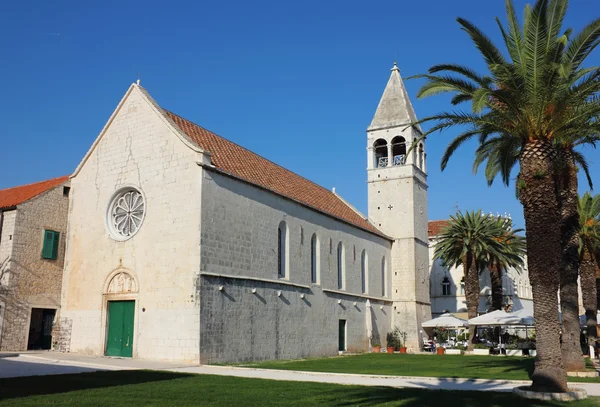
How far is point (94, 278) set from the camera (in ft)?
92.6

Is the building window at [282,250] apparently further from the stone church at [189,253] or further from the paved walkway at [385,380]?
the paved walkway at [385,380]

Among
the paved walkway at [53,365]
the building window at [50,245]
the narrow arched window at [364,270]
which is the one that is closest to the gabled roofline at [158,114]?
the building window at [50,245]

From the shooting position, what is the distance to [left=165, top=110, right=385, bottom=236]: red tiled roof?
1158 inches

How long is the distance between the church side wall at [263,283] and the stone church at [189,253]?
0.23ft

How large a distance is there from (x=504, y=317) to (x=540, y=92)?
2321 centimetres

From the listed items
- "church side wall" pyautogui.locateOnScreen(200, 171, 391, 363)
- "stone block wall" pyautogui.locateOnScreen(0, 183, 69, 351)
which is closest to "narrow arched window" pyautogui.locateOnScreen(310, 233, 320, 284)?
"church side wall" pyautogui.locateOnScreen(200, 171, 391, 363)

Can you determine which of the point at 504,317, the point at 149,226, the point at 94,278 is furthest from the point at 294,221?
the point at 504,317

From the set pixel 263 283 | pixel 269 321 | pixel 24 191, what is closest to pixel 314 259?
pixel 263 283

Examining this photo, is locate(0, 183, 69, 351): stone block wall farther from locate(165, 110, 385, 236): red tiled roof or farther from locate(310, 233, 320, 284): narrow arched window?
locate(310, 233, 320, 284): narrow arched window

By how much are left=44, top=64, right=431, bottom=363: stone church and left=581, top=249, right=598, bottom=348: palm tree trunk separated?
1451 centimetres

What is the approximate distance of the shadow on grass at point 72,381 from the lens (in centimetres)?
1375

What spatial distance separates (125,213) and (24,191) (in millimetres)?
8664

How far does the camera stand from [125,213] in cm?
2850

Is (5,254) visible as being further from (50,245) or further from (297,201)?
(297,201)
